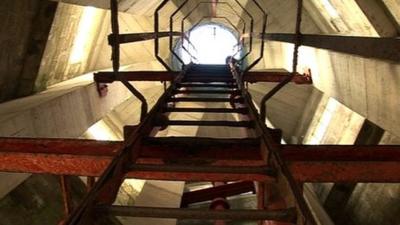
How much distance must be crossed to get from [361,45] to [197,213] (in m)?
2.78

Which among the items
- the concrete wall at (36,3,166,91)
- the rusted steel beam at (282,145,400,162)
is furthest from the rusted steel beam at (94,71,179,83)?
the rusted steel beam at (282,145,400,162)

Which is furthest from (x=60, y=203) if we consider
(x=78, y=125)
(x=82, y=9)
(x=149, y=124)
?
(x=149, y=124)

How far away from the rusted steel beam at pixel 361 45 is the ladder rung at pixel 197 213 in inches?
77.7

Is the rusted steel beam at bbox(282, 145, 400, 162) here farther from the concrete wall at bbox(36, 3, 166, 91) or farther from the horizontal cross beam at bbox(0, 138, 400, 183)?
the concrete wall at bbox(36, 3, 166, 91)

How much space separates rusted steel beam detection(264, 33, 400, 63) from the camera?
11.7ft

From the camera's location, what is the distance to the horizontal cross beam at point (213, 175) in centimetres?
281

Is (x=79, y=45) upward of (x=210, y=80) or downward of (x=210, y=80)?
upward

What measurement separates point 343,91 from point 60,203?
5.05 meters

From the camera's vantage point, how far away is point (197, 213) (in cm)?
218

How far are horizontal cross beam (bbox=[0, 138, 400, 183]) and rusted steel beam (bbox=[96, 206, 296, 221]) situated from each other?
0.51 m

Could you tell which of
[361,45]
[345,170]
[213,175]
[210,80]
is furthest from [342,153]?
[210,80]

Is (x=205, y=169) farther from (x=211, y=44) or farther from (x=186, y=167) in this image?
(x=211, y=44)

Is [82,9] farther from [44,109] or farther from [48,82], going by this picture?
[44,109]

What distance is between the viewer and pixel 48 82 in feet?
24.0
